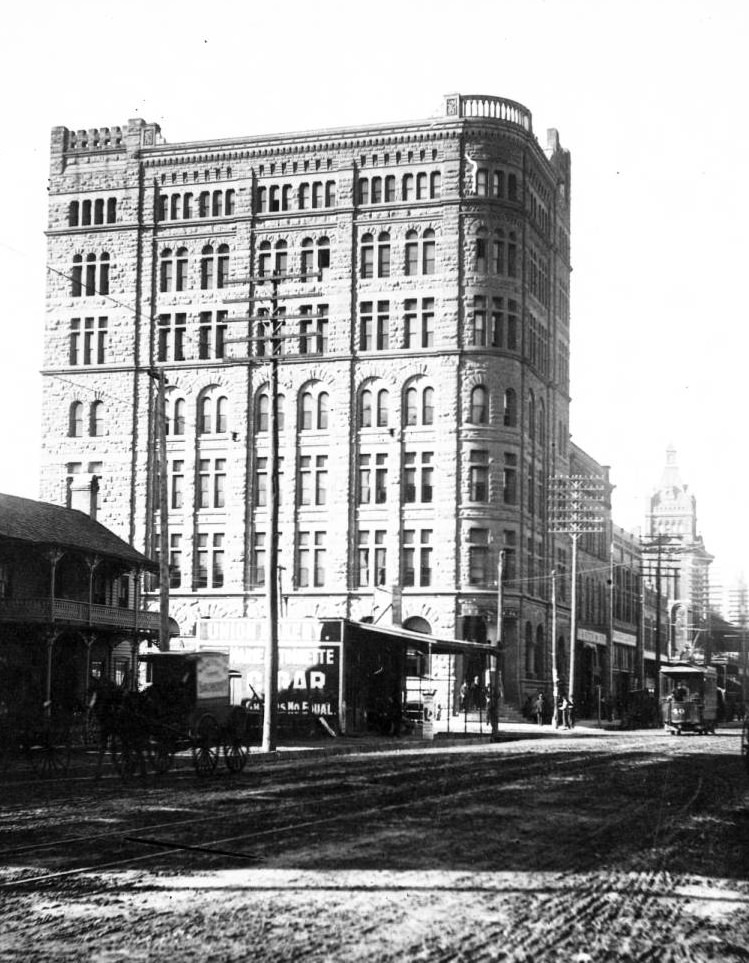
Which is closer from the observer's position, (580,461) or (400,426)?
(400,426)

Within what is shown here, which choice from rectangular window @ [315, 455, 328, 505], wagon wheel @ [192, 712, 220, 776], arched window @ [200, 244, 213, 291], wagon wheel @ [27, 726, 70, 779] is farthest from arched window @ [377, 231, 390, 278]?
wagon wheel @ [192, 712, 220, 776]

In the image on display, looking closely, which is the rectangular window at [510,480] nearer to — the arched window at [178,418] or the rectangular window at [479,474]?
the rectangular window at [479,474]

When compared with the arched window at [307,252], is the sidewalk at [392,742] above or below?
below

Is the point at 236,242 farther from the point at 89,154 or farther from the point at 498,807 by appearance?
the point at 498,807

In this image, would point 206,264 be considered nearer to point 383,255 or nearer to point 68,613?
point 383,255

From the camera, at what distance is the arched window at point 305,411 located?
225 feet

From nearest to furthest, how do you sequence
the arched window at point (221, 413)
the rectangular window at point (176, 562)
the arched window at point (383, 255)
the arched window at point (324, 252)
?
the arched window at point (383, 255), the rectangular window at point (176, 562), the arched window at point (324, 252), the arched window at point (221, 413)

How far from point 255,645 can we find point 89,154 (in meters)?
38.6

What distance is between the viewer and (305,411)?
68875 mm

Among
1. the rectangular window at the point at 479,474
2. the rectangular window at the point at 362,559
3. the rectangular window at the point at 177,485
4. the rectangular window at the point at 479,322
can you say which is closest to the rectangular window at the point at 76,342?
the rectangular window at the point at 177,485

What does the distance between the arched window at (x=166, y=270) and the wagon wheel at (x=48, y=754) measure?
1842 inches

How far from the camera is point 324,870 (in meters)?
11.9

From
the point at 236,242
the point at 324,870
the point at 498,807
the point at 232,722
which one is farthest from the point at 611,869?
the point at 236,242

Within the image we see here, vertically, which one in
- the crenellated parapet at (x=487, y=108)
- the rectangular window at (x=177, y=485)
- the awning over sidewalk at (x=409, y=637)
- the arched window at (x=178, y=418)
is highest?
the crenellated parapet at (x=487, y=108)
